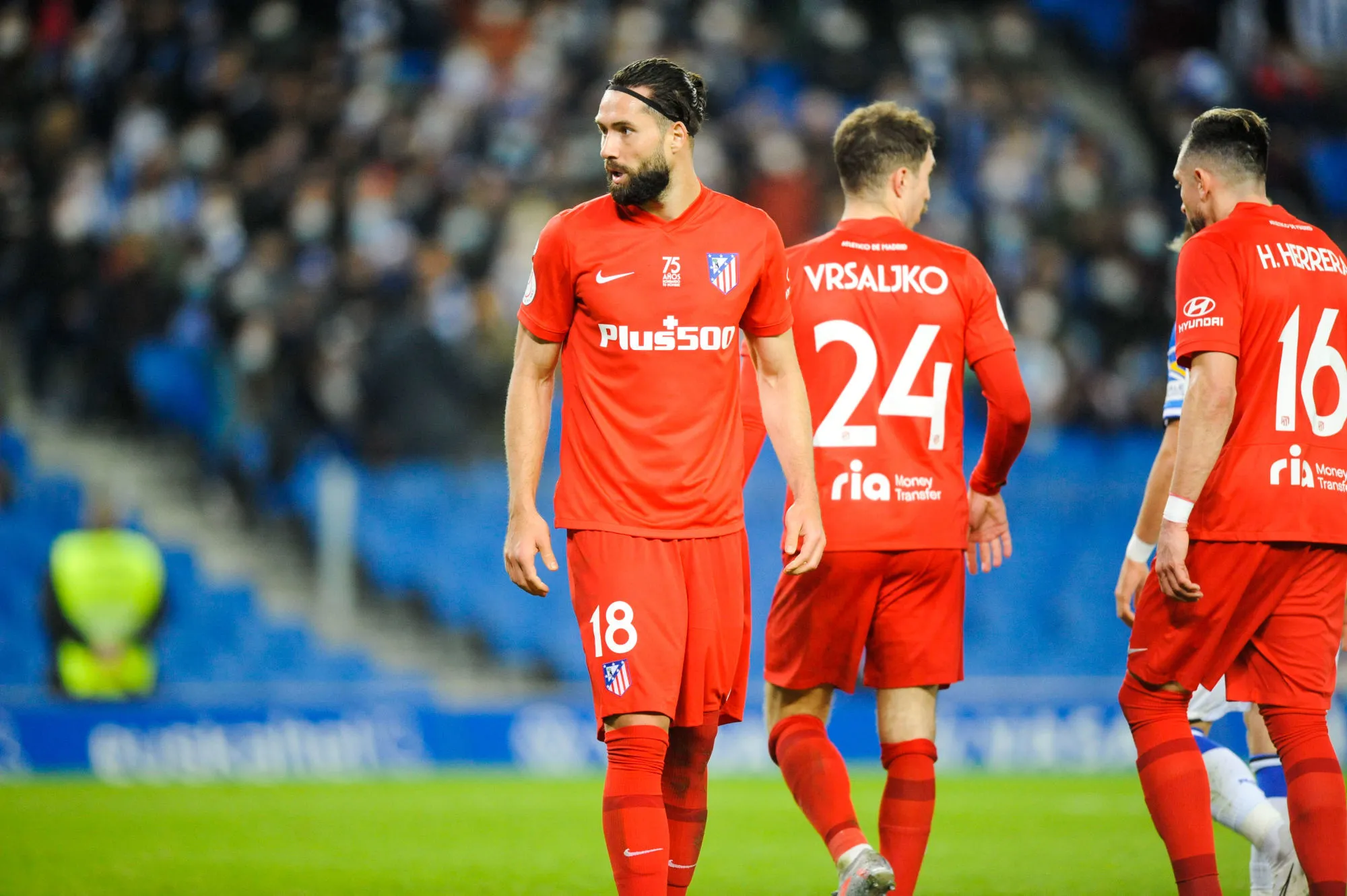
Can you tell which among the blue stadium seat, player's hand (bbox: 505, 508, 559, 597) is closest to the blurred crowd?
the blue stadium seat

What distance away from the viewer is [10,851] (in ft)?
25.1

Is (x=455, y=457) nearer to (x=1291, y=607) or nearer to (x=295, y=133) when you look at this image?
(x=295, y=133)

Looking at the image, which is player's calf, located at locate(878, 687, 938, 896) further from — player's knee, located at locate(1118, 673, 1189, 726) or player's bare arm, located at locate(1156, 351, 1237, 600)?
player's bare arm, located at locate(1156, 351, 1237, 600)

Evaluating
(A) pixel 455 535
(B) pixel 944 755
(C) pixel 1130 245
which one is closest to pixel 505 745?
(A) pixel 455 535

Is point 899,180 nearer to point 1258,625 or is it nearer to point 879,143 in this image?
point 879,143

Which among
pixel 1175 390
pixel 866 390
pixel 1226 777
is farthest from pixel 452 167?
pixel 1226 777

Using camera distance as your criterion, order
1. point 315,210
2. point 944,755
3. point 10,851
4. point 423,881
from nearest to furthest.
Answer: point 423,881 < point 10,851 < point 944,755 < point 315,210

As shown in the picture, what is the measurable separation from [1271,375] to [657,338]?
189 centimetres

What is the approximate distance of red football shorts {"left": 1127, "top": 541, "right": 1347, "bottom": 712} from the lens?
4.95 meters

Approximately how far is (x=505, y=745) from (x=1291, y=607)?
8.14 m

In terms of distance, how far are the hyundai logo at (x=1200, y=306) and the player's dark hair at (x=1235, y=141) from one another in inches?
20.5

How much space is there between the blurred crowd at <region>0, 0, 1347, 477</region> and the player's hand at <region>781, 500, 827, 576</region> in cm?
832

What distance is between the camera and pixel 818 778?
5281 mm

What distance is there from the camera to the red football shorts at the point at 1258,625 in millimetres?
4945
